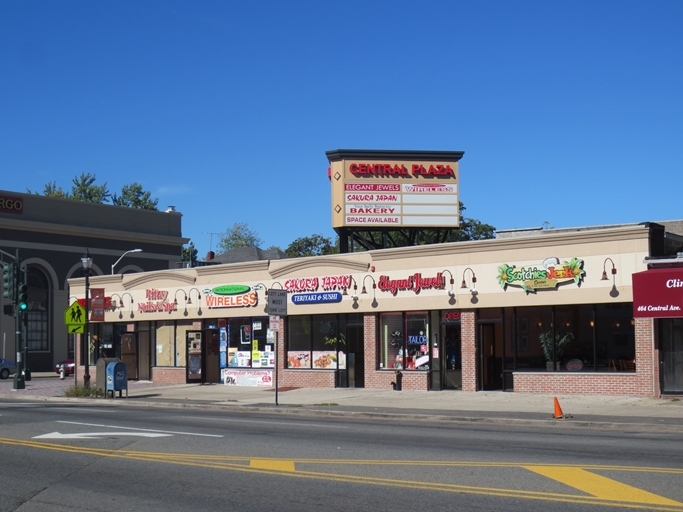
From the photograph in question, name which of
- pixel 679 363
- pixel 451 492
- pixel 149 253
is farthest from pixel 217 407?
pixel 149 253

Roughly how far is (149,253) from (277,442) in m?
51.2

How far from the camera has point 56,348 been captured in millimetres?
59500

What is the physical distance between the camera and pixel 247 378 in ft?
120

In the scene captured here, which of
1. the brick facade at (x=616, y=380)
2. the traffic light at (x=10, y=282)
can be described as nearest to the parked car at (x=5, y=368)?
the traffic light at (x=10, y=282)

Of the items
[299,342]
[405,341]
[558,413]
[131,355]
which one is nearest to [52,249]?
[131,355]

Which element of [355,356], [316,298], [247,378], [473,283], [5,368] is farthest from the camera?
[5,368]

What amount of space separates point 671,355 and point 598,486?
16630 mm

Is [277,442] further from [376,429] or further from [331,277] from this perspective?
[331,277]

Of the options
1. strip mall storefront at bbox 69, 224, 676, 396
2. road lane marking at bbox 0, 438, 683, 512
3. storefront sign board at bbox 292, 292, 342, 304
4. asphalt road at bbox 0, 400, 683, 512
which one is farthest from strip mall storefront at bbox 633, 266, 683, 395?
road lane marking at bbox 0, 438, 683, 512

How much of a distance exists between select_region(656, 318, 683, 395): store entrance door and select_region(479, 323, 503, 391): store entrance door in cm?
581

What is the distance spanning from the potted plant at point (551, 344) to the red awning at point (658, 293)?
9.50 feet

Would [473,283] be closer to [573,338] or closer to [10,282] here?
[573,338]

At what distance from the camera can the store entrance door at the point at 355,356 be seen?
33253mm

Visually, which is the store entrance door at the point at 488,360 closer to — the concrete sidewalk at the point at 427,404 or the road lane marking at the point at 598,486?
the concrete sidewalk at the point at 427,404
